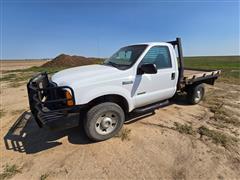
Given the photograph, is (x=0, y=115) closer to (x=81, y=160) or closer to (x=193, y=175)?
(x=81, y=160)

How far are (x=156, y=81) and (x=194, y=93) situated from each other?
211 centimetres

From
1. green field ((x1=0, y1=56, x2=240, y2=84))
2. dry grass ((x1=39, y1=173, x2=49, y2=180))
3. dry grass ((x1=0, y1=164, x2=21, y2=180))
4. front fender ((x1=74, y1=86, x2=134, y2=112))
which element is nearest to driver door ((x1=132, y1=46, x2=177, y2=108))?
front fender ((x1=74, y1=86, x2=134, y2=112))

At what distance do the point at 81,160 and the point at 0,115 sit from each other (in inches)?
140

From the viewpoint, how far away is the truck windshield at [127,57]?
3.40m

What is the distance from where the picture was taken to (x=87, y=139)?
10.6ft

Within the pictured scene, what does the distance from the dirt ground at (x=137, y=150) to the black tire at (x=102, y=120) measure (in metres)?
0.17

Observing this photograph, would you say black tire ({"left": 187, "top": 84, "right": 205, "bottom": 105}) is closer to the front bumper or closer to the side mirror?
the side mirror

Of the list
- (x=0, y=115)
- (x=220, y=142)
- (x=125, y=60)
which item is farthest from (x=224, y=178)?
(x=0, y=115)

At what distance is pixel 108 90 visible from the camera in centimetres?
291

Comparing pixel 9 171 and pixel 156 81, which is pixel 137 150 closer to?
pixel 156 81

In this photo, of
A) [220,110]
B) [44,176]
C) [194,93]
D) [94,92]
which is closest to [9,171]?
[44,176]

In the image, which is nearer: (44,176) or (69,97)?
(44,176)

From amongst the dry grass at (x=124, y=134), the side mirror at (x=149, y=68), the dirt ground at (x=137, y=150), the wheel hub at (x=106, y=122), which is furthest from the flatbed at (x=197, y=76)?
the wheel hub at (x=106, y=122)

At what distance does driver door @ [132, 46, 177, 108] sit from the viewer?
11.0ft
